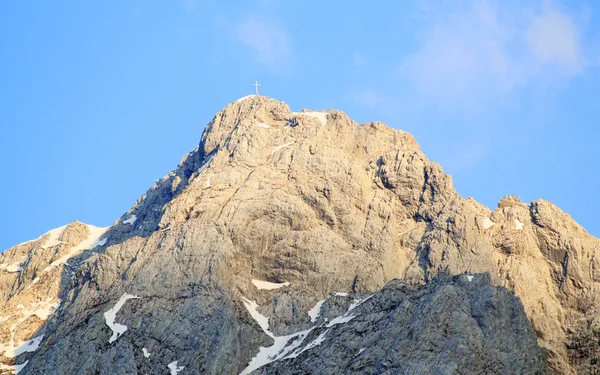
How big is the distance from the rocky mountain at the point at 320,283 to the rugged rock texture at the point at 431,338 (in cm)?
24

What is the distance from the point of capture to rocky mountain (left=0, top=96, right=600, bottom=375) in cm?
15250

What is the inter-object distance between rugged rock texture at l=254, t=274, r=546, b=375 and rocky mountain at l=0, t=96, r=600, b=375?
0.24 m

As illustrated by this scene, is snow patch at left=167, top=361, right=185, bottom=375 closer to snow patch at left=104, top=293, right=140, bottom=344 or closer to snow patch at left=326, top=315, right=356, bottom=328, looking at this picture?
snow patch at left=104, top=293, right=140, bottom=344

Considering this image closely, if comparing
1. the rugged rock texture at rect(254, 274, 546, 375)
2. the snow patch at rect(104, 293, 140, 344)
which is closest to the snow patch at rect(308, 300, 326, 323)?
the rugged rock texture at rect(254, 274, 546, 375)

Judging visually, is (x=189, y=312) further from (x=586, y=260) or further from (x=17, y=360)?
(x=586, y=260)

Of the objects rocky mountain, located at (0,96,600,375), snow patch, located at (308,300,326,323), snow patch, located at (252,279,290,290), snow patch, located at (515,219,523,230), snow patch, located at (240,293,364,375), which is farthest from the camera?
snow patch, located at (515,219,523,230)

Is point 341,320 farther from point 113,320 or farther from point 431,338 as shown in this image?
point 113,320

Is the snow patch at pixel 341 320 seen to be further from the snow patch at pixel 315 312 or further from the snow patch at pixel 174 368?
the snow patch at pixel 174 368

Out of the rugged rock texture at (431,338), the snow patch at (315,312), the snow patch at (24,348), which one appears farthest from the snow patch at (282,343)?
the snow patch at (24,348)

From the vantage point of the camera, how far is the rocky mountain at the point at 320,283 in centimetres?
15250

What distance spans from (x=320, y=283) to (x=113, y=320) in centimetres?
3064

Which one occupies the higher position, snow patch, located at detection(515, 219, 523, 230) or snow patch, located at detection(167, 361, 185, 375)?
snow patch, located at detection(515, 219, 523, 230)

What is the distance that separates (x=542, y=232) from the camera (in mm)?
182125

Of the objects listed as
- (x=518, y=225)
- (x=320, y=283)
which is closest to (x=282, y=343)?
(x=320, y=283)
